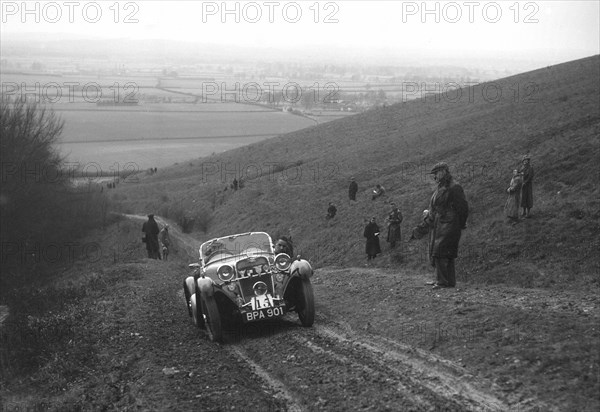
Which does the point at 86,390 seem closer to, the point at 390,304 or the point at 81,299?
the point at 390,304

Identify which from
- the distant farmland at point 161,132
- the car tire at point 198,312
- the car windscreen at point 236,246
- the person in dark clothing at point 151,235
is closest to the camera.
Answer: the car tire at point 198,312

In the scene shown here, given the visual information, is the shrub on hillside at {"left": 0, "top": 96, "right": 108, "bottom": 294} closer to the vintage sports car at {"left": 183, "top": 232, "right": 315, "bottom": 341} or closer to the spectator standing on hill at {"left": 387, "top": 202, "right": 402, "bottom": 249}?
the spectator standing on hill at {"left": 387, "top": 202, "right": 402, "bottom": 249}

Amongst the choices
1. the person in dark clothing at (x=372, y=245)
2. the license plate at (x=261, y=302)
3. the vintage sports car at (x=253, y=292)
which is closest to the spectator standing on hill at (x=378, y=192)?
the person in dark clothing at (x=372, y=245)

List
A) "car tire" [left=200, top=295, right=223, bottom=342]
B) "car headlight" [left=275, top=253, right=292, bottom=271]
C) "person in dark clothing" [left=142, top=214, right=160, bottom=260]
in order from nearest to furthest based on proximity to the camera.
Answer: "car tire" [left=200, top=295, right=223, bottom=342] → "car headlight" [left=275, top=253, right=292, bottom=271] → "person in dark clothing" [left=142, top=214, right=160, bottom=260]

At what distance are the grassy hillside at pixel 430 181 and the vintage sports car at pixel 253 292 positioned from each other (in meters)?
5.78

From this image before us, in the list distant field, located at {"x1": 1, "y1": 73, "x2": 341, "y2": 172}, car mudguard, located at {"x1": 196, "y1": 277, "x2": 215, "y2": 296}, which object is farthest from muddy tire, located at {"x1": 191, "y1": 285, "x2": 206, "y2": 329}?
distant field, located at {"x1": 1, "y1": 73, "x2": 341, "y2": 172}

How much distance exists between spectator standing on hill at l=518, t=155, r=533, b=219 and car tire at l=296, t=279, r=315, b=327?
10.2m

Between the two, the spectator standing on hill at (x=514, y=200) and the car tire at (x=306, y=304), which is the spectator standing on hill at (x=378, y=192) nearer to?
the spectator standing on hill at (x=514, y=200)

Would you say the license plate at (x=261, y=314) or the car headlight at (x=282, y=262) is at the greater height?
the car headlight at (x=282, y=262)

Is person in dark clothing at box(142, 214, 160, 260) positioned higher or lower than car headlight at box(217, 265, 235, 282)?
lower

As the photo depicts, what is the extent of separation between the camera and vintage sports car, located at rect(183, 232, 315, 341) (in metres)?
11.7

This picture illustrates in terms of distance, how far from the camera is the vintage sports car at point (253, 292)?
38.4 ft

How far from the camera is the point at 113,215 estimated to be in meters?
49.5

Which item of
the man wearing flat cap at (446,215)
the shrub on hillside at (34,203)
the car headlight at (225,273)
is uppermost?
the man wearing flat cap at (446,215)
